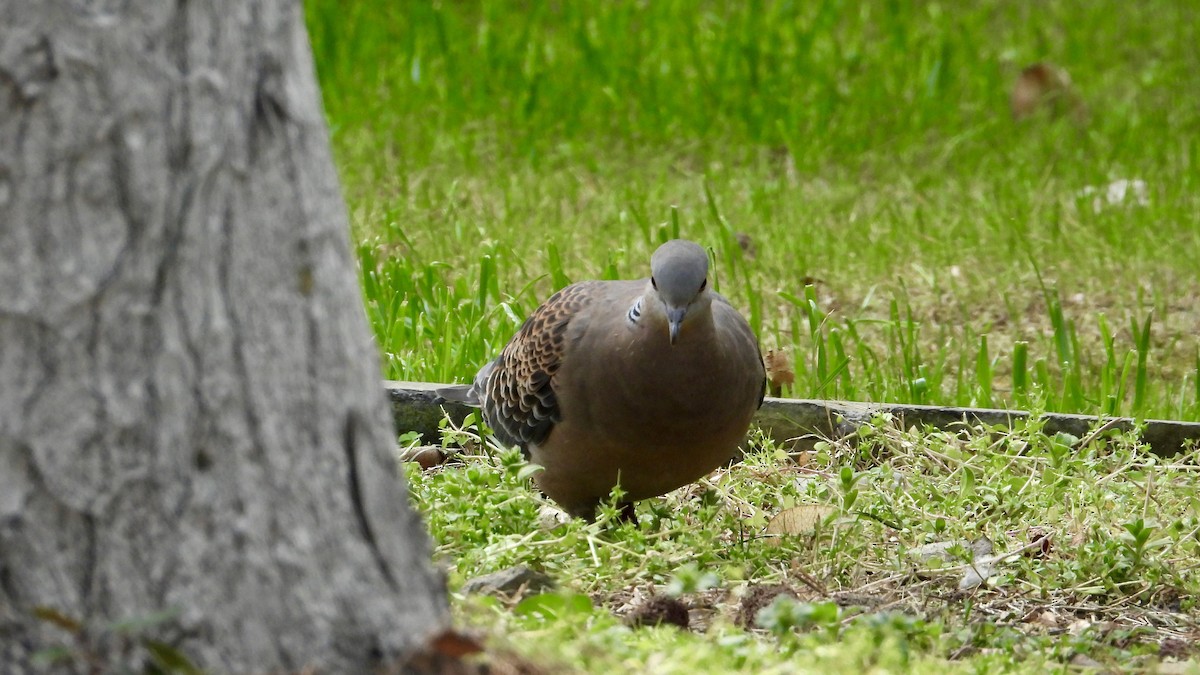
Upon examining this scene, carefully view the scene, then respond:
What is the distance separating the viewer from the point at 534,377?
3736mm

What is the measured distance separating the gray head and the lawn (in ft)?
1.66

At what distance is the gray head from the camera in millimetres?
3318

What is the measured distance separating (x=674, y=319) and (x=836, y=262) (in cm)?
275

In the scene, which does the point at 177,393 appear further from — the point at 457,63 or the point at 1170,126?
the point at 1170,126

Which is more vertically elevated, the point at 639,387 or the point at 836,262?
the point at 639,387

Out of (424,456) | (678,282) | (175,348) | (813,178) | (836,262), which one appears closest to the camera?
(175,348)

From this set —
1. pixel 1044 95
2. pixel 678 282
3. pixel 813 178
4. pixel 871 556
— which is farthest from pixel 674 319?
pixel 1044 95

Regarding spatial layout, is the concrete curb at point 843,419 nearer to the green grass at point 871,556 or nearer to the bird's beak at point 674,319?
the green grass at point 871,556

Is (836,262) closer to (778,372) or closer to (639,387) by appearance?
(778,372)

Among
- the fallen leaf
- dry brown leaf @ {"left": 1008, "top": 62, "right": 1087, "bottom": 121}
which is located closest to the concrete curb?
the fallen leaf

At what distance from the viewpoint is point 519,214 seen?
641 centimetres

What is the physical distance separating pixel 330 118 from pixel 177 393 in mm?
5913

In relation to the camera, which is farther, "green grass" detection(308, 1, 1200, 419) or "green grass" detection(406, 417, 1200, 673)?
"green grass" detection(308, 1, 1200, 419)

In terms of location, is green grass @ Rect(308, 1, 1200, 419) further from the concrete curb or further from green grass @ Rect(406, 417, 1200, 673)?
green grass @ Rect(406, 417, 1200, 673)
